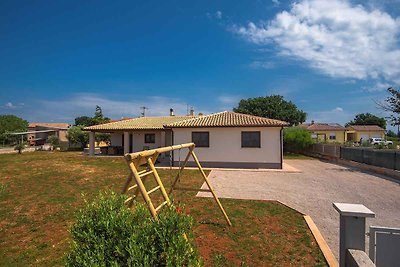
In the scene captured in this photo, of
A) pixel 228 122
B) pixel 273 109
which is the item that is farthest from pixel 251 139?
pixel 273 109

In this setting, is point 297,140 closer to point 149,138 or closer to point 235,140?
point 235,140

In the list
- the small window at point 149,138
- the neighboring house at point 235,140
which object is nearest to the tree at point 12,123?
the small window at point 149,138

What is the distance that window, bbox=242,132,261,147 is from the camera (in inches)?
614

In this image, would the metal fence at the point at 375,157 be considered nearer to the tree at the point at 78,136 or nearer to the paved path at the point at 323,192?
the paved path at the point at 323,192

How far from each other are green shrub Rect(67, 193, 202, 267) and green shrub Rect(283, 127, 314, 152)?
1032 inches

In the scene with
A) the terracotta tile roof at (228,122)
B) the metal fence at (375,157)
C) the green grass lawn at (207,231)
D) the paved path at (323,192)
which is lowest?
the paved path at (323,192)

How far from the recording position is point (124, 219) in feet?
7.66

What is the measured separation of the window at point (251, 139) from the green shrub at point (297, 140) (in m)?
12.7

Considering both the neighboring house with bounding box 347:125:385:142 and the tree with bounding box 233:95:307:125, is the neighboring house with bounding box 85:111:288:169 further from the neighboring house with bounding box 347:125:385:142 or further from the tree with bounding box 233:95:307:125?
the neighboring house with bounding box 347:125:385:142

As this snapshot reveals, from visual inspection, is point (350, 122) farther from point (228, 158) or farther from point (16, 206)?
point (16, 206)

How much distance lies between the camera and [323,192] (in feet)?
30.3

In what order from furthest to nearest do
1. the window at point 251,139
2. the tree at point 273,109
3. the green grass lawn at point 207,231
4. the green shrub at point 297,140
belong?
1. the tree at point 273,109
2. the green shrub at point 297,140
3. the window at point 251,139
4. the green grass lawn at point 207,231

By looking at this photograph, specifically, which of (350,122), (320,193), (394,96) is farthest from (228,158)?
(350,122)

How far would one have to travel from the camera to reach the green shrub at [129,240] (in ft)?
7.01
